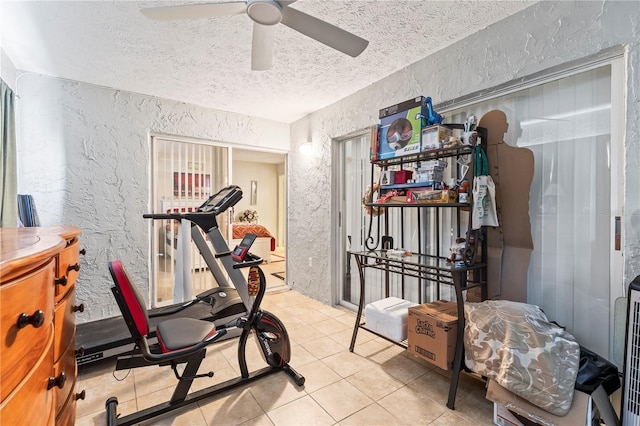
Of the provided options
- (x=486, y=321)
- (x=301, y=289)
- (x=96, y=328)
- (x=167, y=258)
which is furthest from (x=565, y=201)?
(x=167, y=258)

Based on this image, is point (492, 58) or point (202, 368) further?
point (202, 368)

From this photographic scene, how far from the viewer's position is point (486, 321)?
1.69 meters

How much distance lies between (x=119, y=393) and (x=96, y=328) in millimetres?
851

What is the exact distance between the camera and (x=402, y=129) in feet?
7.55

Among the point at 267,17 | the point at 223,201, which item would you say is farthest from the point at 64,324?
the point at 267,17

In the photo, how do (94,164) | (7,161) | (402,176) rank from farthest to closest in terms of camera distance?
(94,164) → (402,176) → (7,161)

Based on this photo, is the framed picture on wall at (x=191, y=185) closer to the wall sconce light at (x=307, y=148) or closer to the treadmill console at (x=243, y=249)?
the wall sconce light at (x=307, y=148)

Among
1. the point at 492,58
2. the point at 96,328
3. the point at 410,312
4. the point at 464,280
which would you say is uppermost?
the point at 492,58

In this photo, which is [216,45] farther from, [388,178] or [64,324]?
[64,324]

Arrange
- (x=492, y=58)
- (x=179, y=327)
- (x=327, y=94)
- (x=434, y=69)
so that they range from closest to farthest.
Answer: (x=179, y=327), (x=492, y=58), (x=434, y=69), (x=327, y=94)

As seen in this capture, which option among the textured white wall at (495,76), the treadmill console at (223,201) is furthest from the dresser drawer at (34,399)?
the textured white wall at (495,76)

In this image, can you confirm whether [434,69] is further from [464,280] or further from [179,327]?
[179,327]

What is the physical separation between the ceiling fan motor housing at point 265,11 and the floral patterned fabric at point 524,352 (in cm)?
200

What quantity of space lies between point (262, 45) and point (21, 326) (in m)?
1.79
